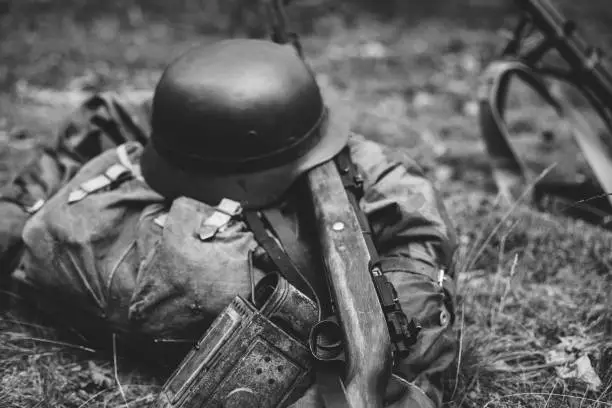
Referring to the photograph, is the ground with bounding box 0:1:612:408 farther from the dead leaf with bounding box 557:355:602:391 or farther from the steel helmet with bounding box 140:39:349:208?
the steel helmet with bounding box 140:39:349:208

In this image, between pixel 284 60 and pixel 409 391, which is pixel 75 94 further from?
pixel 409 391

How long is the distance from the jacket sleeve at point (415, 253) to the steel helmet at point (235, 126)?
27cm

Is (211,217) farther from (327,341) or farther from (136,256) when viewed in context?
(327,341)

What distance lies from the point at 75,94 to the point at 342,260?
4061mm

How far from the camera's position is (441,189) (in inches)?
156

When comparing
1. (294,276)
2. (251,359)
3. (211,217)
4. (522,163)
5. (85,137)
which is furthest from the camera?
(522,163)

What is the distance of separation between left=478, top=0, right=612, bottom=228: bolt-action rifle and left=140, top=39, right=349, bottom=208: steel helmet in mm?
1682

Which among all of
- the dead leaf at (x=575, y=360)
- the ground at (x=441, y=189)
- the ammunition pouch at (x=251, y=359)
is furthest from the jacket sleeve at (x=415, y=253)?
the dead leaf at (x=575, y=360)

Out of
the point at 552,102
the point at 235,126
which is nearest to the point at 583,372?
the point at 235,126

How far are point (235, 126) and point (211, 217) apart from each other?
1.38ft

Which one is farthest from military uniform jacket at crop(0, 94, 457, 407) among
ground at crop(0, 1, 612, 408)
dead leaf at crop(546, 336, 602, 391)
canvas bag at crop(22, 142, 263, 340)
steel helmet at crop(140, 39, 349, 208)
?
dead leaf at crop(546, 336, 602, 391)

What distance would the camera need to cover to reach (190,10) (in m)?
7.68

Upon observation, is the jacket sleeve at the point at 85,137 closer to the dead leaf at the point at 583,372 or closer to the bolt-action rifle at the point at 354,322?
the bolt-action rifle at the point at 354,322

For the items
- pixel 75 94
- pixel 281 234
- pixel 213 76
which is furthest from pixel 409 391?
pixel 75 94
